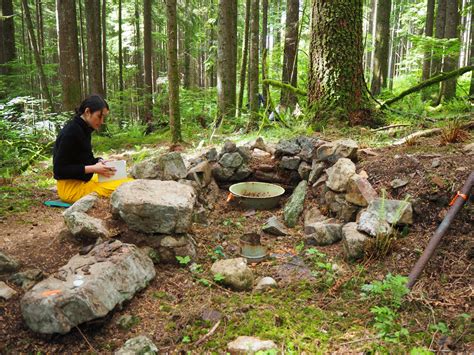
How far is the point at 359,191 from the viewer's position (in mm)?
3902

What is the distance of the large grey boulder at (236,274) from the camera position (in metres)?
3.12

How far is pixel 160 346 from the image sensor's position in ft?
8.16

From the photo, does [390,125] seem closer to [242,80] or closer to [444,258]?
[444,258]

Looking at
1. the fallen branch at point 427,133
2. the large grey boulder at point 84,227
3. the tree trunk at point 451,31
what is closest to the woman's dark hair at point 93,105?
the large grey boulder at point 84,227

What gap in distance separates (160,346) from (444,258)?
2.34 m

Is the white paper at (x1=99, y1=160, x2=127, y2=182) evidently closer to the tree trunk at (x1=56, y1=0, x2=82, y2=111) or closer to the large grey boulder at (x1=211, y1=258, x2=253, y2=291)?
the large grey boulder at (x1=211, y1=258, x2=253, y2=291)

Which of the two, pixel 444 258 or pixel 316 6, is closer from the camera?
pixel 444 258

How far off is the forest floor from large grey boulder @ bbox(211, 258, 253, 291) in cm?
8

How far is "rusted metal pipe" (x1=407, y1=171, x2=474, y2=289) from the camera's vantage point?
110 inches

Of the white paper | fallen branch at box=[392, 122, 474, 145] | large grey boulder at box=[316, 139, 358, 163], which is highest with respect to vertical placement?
fallen branch at box=[392, 122, 474, 145]

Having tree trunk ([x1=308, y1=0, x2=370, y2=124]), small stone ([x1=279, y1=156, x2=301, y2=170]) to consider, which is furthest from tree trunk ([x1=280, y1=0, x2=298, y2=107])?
small stone ([x1=279, y1=156, x2=301, y2=170])

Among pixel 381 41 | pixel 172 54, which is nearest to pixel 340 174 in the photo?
pixel 172 54

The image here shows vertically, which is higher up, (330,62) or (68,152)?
(330,62)

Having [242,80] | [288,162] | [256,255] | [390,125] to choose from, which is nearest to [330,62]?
[390,125]
